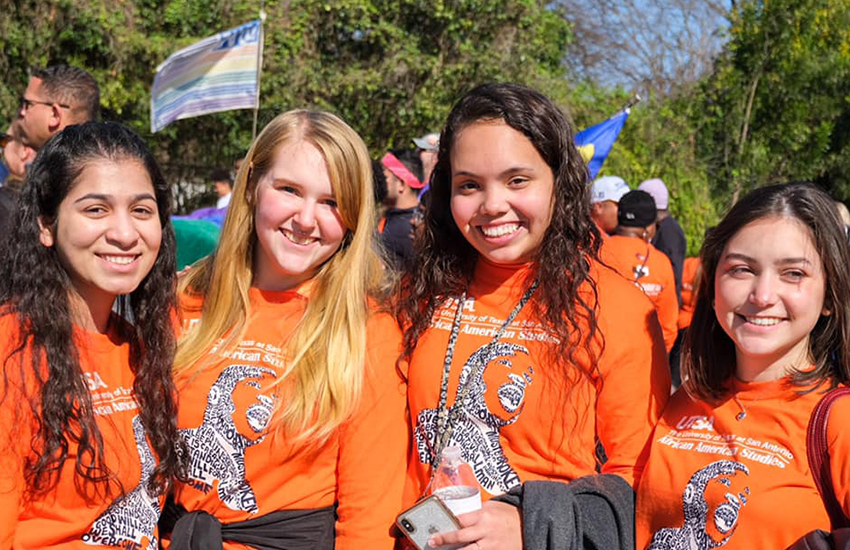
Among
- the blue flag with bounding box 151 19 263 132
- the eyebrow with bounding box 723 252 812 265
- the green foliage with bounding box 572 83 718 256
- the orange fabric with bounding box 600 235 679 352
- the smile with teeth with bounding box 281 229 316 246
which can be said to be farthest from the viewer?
the green foliage with bounding box 572 83 718 256

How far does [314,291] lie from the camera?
2.77 meters

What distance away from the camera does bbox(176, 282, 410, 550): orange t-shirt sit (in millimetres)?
2438

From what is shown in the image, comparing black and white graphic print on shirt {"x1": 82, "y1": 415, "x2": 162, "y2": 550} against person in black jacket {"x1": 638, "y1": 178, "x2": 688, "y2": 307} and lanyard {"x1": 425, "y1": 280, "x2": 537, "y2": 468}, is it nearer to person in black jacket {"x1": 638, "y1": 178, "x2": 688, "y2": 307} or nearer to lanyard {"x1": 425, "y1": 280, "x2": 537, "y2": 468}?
lanyard {"x1": 425, "y1": 280, "x2": 537, "y2": 468}

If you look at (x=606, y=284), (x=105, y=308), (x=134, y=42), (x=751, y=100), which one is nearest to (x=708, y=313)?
(x=606, y=284)

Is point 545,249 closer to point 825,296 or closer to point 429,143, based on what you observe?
point 825,296

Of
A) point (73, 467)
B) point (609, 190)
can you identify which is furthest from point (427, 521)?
point (609, 190)

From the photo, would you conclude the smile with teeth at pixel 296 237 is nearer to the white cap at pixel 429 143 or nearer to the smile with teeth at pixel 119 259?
the smile with teeth at pixel 119 259

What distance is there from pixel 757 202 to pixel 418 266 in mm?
1012

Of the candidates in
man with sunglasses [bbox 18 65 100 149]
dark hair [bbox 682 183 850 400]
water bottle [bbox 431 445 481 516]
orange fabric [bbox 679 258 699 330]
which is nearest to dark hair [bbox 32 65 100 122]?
man with sunglasses [bbox 18 65 100 149]

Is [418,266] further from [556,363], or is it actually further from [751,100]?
[751,100]

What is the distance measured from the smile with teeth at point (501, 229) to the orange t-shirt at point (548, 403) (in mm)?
267

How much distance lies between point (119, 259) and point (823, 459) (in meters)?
1.90

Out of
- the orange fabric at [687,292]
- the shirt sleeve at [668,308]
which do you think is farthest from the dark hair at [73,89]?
the orange fabric at [687,292]

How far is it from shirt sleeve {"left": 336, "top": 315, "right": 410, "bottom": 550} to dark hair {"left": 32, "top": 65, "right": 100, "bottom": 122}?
3024mm
